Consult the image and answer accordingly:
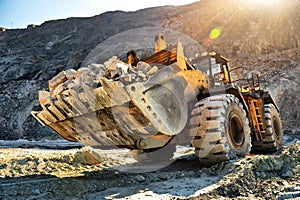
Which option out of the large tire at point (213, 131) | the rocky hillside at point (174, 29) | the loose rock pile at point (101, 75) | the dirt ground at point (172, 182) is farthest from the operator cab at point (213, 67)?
the rocky hillside at point (174, 29)

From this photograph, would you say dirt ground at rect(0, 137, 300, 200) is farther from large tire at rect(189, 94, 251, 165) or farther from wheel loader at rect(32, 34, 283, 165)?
wheel loader at rect(32, 34, 283, 165)

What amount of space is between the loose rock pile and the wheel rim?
1.74 m

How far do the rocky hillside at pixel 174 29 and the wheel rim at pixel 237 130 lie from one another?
9.19 m

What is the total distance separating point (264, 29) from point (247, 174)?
21.6 metres

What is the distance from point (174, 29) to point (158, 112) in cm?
2937

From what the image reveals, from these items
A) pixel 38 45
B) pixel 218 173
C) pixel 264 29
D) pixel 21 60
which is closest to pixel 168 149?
pixel 218 173

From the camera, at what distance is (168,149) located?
597 centimetres

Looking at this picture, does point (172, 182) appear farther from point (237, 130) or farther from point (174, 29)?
point (174, 29)

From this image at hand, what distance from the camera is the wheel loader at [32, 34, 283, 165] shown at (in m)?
3.81

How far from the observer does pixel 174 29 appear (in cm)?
3212

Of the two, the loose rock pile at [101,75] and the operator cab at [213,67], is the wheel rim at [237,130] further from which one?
the loose rock pile at [101,75]

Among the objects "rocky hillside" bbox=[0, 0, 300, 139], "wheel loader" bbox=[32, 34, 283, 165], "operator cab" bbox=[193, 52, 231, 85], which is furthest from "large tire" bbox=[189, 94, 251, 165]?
"rocky hillside" bbox=[0, 0, 300, 139]

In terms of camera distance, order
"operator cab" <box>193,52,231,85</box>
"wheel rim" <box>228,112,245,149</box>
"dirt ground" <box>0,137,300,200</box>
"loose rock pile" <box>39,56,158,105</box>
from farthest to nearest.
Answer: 1. "operator cab" <box>193,52,231,85</box>
2. "wheel rim" <box>228,112,245,149</box>
3. "loose rock pile" <box>39,56,158,105</box>
4. "dirt ground" <box>0,137,300,200</box>

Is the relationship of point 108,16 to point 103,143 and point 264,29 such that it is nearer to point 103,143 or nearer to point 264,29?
point 264,29
